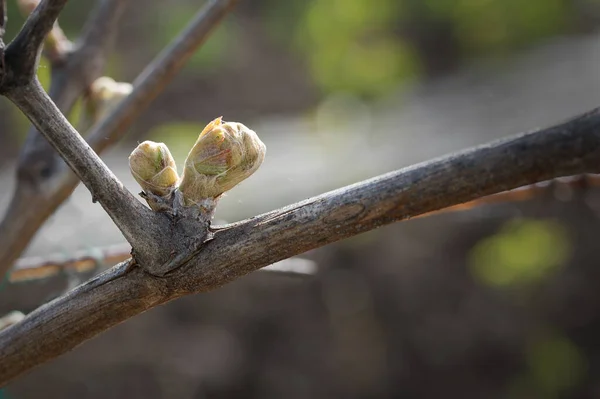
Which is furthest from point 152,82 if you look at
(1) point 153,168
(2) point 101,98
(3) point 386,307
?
(3) point 386,307

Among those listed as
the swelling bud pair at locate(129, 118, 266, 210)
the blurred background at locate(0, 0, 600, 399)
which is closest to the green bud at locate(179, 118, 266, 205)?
the swelling bud pair at locate(129, 118, 266, 210)

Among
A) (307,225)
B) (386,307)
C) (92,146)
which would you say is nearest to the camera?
(307,225)

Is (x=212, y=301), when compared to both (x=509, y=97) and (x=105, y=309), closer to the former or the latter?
(x=509, y=97)

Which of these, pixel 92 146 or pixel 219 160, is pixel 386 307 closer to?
pixel 92 146

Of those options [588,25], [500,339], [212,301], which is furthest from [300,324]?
[588,25]

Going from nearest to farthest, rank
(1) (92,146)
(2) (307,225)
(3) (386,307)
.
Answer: (2) (307,225), (1) (92,146), (3) (386,307)

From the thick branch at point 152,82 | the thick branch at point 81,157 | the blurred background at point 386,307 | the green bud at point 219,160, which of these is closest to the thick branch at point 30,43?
the thick branch at point 81,157

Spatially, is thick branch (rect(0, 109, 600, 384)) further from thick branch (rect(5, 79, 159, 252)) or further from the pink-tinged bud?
the pink-tinged bud
